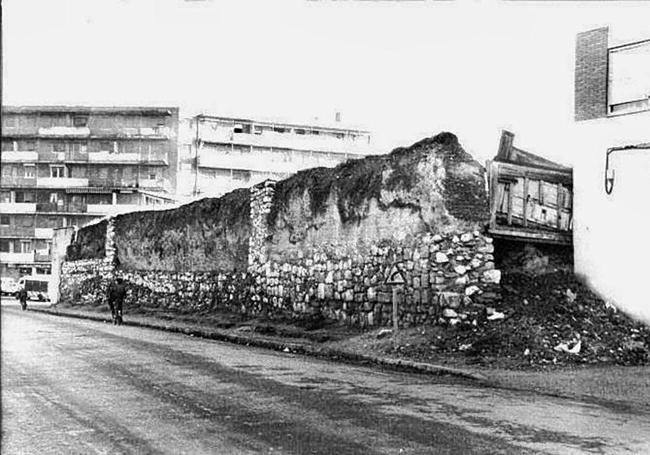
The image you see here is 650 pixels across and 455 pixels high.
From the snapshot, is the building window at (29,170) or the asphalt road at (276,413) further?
the building window at (29,170)

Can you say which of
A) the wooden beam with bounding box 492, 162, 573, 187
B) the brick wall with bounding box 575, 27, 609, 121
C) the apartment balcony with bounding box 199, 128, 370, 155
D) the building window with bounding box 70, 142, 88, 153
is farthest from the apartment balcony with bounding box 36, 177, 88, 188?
the brick wall with bounding box 575, 27, 609, 121

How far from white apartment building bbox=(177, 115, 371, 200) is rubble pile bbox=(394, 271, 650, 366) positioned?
56.0 meters

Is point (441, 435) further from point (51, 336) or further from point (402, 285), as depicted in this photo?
point (51, 336)

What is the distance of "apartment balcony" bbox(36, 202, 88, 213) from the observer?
68562 mm

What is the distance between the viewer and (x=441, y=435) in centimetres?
585

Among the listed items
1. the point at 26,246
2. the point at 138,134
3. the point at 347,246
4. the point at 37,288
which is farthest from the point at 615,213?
the point at 26,246

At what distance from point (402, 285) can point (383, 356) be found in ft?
7.21

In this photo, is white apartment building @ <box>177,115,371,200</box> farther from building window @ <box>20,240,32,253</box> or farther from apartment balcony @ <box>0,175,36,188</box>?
building window @ <box>20,240,32,253</box>

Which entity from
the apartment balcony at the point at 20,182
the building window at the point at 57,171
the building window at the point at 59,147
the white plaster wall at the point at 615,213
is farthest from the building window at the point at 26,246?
the white plaster wall at the point at 615,213

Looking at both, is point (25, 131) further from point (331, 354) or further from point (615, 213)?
point (615, 213)

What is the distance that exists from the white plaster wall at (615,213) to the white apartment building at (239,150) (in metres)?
55.3

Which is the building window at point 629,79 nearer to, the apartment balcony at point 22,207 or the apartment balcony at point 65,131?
the apartment balcony at point 65,131

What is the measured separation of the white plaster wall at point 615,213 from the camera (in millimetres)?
12578

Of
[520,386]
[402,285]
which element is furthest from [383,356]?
[520,386]
